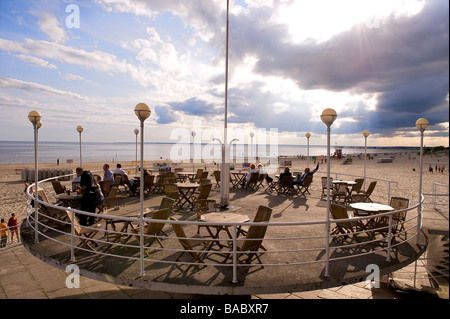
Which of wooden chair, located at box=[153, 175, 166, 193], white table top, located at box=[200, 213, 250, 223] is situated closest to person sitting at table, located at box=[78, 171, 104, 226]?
white table top, located at box=[200, 213, 250, 223]

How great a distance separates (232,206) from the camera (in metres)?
8.88

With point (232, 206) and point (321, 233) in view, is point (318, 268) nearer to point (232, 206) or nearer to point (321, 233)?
point (321, 233)

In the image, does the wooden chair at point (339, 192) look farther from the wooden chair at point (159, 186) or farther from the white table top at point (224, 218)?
the wooden chair at point (159, 186)

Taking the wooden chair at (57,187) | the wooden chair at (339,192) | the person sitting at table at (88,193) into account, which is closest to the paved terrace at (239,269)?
the person sitting at table at (88,193)

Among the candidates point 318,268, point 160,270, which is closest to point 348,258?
point 318,268

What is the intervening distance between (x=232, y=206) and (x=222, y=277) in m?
4.73

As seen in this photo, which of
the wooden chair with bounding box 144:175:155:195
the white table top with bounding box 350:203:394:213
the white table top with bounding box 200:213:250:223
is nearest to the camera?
the white table top with bounding box 200:213:250:223

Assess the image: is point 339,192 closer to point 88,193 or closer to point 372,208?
point 372,208

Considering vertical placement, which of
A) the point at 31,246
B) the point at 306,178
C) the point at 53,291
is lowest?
the point at 53,291

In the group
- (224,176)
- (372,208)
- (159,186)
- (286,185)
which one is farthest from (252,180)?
(372,208)

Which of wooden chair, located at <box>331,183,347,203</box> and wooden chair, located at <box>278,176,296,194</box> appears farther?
wooden chair, located at <box>278,176,296,194</box>

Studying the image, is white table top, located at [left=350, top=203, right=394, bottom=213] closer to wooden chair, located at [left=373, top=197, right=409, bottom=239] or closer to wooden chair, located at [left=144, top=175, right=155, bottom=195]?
wooden chair, located at [left=373, top=197, right=409, bottom=239]

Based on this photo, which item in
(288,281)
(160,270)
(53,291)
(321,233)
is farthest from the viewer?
(321,233)

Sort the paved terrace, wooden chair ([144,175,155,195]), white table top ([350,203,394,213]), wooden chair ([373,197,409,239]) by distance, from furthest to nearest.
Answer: wooden chair ([144,175,155,195])
white table top ([350,203,394,213])
wooden chair ([373,197,409,239])
the paved terrace
